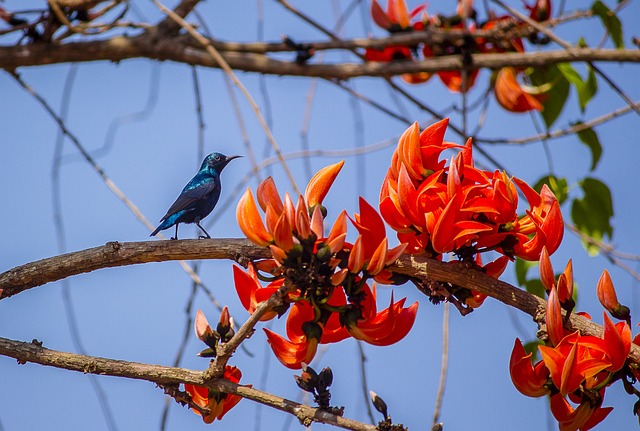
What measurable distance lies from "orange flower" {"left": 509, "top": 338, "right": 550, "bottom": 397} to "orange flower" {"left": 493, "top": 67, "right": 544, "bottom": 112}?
73.6 inches

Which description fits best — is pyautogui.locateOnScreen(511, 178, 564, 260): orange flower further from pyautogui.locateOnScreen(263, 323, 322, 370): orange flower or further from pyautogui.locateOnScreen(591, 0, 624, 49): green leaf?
pyautogui.locateOnScreen(591, 0, 624, 49): green leaf

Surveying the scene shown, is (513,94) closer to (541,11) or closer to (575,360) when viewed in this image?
(541,11)

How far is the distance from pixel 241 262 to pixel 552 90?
6.68 feet

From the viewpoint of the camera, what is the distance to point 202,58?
3.12 meters

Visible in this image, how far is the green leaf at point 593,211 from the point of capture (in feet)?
8.91

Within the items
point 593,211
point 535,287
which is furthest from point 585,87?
point 535,287

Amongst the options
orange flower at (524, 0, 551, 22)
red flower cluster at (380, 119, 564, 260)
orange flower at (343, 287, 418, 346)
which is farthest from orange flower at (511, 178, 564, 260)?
orange flower at (524, 0, 551, 22)

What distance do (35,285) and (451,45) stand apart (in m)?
2.27

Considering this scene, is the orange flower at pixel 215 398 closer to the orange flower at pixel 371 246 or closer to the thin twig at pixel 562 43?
the orange flower at pixel 371 246

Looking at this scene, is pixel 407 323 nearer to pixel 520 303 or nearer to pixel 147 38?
pixel 520 303

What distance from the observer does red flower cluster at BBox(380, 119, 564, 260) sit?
1.51 meters

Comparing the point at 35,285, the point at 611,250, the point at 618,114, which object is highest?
the point at 618,114

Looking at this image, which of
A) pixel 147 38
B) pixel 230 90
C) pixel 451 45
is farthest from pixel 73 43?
pixel 451 45

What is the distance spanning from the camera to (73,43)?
311 cm
